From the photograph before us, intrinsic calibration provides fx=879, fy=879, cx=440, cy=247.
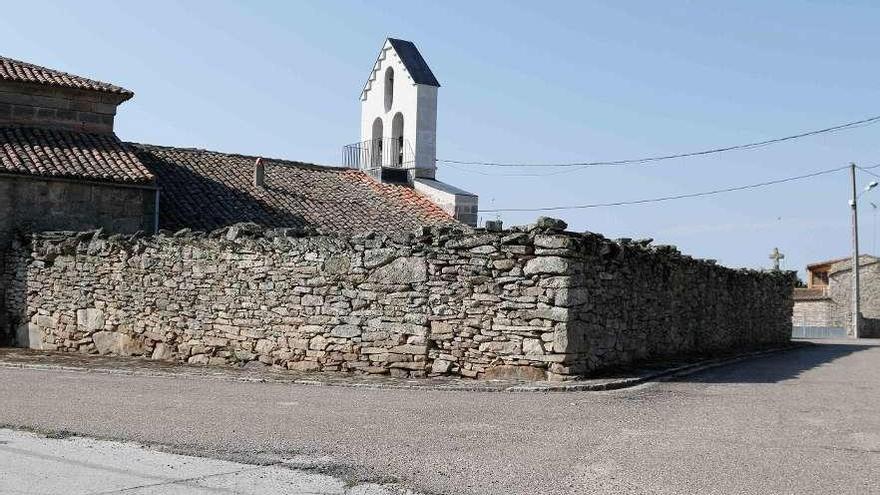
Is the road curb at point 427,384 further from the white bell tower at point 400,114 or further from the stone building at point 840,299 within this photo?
the stone building at point 840,299

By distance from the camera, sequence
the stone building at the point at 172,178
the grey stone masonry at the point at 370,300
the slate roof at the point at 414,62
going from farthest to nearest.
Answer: the slate roof at the point at 414,62 < the stone building at the point at 172,178 < the grey stone masonry at the point at 370,300

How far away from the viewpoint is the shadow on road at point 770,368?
41.7ft

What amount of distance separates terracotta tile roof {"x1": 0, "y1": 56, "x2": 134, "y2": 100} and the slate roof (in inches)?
336

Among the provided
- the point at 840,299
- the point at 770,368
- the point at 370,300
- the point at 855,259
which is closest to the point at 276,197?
the point at 370,300

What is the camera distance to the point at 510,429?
7.89 metres

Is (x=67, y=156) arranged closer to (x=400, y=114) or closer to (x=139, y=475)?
(x=400, y=114)

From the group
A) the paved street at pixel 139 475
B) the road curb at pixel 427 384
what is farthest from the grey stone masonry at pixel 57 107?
the paved street at pixel 139 475

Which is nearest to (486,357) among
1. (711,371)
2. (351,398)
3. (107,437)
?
(351,398)

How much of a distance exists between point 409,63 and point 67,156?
1128cm

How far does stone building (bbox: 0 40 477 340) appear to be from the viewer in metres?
19.1

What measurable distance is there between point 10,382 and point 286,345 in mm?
3799

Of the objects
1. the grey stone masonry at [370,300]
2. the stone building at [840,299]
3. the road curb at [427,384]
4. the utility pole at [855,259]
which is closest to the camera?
the road curb at [427,384]

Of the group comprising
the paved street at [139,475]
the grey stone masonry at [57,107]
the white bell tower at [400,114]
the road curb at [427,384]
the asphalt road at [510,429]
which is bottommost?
the paved street at [139,475]

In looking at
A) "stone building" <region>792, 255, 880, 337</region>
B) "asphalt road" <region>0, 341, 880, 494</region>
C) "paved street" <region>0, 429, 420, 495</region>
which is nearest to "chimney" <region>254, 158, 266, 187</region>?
"asphalt road" <region>0, 341, 880, 494</region>
